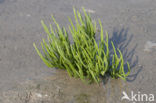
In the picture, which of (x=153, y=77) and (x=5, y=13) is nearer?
(x=153, y=77)

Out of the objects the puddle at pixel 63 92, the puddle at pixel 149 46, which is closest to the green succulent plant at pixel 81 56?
the puddle at pixel 63 92

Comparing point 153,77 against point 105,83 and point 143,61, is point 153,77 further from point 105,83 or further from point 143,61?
point 105,83

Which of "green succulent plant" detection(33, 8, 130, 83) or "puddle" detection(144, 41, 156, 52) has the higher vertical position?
"green succulent plant" detection(33, 8, 130, 83)

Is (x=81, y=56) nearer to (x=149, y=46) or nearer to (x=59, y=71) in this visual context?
(x=59, y=71)

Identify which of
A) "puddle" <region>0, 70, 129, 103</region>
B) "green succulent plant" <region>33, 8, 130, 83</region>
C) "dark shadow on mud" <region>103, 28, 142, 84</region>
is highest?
"green succulent plant" <region>33, 8, 130, 83</region>

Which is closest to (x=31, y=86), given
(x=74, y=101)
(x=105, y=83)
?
(x=74, y=101)

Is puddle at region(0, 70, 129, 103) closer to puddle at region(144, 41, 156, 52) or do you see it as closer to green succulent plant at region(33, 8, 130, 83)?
green succulent plant at region(33, 8, 130, 83)

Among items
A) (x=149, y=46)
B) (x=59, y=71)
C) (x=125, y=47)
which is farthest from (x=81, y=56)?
(x=149, y=46)

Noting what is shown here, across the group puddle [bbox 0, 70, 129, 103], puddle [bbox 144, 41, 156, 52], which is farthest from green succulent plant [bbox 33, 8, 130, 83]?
puddle [bbox 144, 41, 156, 52]
